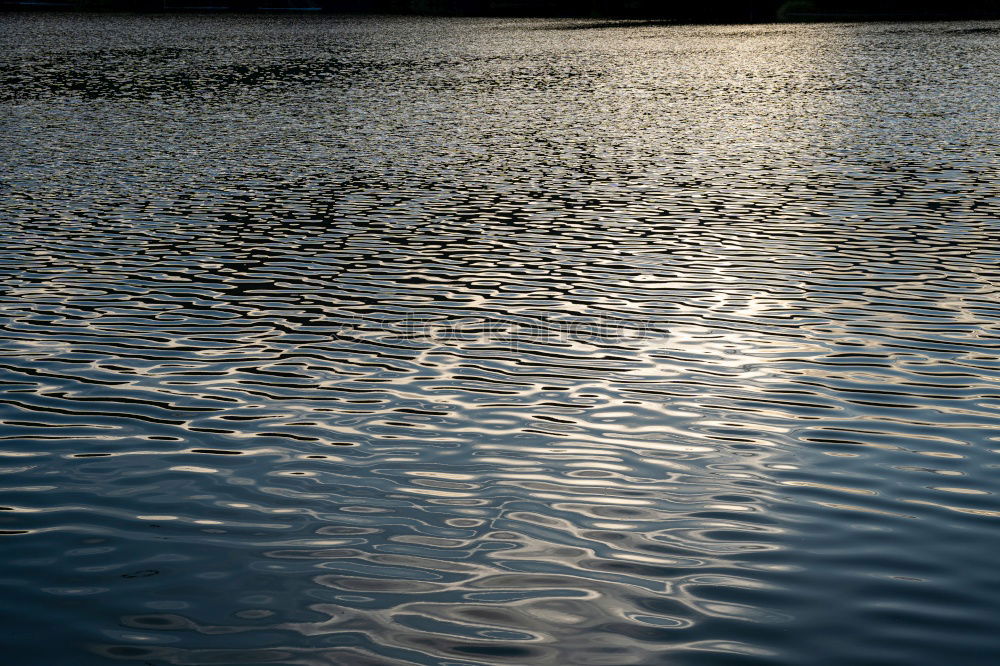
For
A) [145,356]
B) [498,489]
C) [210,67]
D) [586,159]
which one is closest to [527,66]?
[210,67]

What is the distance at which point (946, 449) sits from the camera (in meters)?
15.8

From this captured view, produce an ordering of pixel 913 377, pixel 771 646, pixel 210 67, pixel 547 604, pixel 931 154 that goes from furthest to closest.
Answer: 1. pixel 210 67
2. pixel 931 154
3. pixel 913 377
4. pixel 547 604
5. pixel 771 646

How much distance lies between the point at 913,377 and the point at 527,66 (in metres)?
79.5

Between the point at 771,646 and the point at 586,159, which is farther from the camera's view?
the point at 586,159

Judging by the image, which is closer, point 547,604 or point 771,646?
point 771,646

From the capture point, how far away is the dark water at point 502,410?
11.5 meters

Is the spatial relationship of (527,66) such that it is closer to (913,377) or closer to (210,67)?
(210,67)

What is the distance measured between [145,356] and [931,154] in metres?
34.0

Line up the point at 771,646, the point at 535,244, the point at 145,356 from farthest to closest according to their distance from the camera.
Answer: the point at 535,244 → the point at 145,356 → the point at 771,646

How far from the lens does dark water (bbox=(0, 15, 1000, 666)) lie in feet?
37.9

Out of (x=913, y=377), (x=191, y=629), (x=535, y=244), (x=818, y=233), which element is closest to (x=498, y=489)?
(x=191, y=629)

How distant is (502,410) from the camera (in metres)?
17.6

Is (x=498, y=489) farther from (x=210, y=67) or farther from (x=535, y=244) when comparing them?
(x=210, y=67)

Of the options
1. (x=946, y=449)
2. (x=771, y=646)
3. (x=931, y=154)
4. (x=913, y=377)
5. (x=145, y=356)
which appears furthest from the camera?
(x=931, y=154)
